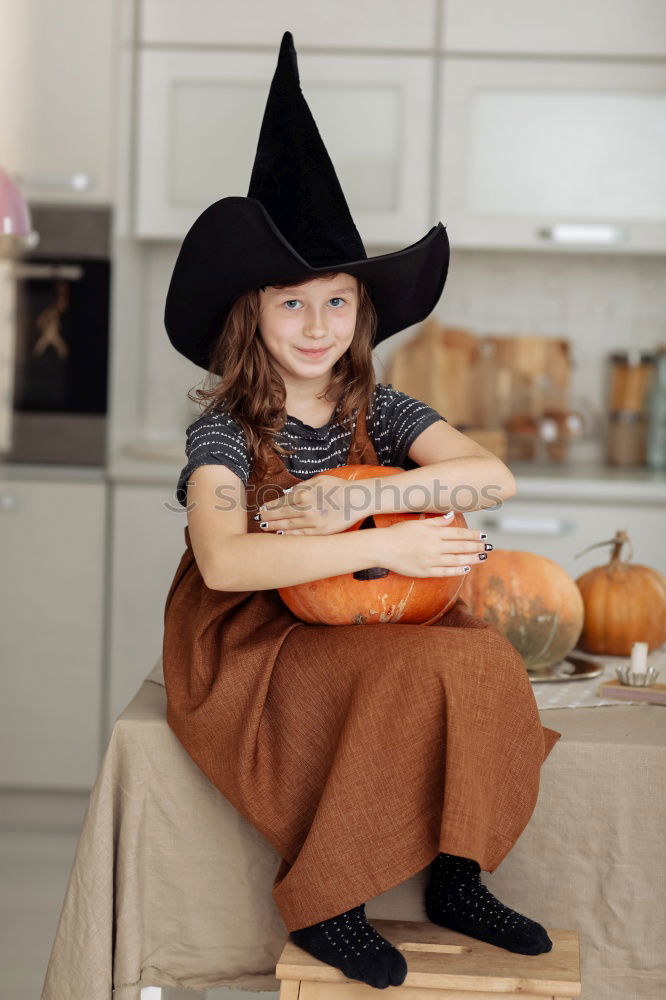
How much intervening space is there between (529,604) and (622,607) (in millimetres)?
193

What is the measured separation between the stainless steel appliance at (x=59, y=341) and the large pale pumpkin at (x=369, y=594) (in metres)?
1.72

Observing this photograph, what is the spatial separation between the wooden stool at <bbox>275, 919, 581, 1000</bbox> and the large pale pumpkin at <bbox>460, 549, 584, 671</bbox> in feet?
1.54

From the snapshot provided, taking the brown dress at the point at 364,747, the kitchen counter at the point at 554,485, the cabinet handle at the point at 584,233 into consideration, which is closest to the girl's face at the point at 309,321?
the brown dress at the point at 364,747

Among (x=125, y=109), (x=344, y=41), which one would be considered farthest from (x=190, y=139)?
(x=344, y=41)

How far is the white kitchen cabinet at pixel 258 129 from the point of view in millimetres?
3045

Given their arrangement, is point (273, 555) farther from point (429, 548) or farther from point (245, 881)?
point (245, 881)

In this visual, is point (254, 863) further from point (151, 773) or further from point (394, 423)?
point (394, 423)

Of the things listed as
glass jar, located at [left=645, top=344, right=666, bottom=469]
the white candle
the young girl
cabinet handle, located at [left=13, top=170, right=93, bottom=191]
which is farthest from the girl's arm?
glass jar, located at [left=645, top=344, right=666, bottom=469]

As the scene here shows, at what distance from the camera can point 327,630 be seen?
1355 mm

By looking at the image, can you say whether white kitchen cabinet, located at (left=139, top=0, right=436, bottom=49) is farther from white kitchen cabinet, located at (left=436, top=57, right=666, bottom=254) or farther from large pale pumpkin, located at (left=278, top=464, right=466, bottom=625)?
large pale pumpkin, located at (left=278, top=464, right=466, bottom=625)

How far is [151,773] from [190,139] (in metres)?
2.18

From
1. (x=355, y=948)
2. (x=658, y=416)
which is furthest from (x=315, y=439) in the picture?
(x=658, y=416)

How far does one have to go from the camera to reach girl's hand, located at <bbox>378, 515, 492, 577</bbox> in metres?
1.32

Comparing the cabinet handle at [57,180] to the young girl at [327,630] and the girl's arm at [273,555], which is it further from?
the girl's arm at [273,555]
